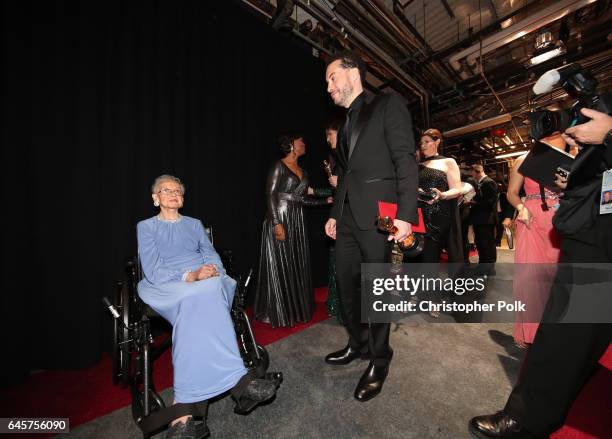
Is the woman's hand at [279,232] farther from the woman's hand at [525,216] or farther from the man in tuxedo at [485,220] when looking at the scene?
the man in tuxedo at [485,220]

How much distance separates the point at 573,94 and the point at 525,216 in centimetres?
117

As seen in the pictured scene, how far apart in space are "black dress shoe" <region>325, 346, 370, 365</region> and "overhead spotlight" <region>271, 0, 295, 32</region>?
12.7 feet

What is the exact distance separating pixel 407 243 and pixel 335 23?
3.64 metres

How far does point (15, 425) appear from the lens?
1493 millimetres

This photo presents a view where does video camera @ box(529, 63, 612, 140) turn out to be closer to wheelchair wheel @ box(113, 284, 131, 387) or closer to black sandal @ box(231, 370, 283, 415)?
black sandal @ box(231, 370, 283, 415)

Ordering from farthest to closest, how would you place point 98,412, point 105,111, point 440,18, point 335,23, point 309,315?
point 440,18 → point 335,23 → point 309,315 → point 105,111 → point 98,412

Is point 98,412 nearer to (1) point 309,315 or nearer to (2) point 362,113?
(1) point 309,315

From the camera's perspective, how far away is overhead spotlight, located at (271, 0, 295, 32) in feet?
10.4

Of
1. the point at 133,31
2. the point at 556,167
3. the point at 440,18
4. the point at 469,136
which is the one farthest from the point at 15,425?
the point at 469,136

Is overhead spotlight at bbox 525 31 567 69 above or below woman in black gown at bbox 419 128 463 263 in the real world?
above

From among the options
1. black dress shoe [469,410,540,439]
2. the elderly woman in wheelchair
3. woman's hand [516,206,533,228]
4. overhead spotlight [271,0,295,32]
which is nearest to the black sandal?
the elderly woman in wheelchair

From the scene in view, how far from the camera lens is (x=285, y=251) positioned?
286cm

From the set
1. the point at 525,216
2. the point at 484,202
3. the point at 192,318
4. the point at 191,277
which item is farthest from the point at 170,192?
the point at 484,202

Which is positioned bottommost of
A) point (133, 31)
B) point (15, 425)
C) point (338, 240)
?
point (15, 425)
